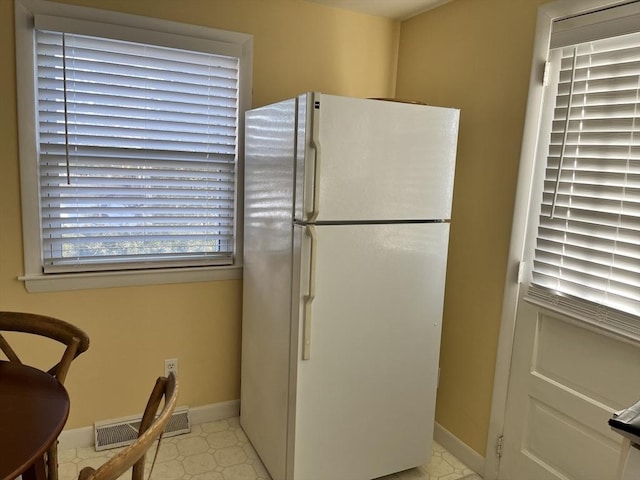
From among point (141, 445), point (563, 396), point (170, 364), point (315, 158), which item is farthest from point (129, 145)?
point (563, 396)

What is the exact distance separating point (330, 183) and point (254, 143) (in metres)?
0.62

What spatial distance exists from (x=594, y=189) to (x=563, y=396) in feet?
2.74

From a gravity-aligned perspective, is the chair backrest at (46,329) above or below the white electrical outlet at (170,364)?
above

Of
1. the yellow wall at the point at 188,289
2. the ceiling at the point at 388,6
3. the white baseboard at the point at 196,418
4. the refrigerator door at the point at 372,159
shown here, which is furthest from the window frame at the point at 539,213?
the white baseboard at the point at 196,418

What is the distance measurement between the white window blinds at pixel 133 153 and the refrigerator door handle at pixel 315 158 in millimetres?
858

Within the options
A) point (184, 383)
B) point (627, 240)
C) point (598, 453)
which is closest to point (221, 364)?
point (184, 383)

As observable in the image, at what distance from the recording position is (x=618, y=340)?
1.69 meters

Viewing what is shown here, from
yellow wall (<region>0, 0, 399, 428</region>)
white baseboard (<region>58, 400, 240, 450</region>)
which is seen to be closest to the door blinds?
yellow wall (<region>0, 0, 399, 428</region>)

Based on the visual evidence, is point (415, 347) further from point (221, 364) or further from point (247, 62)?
point (247, 62)

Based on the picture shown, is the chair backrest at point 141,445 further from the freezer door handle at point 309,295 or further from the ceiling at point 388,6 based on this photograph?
the ceiling at point 388,6

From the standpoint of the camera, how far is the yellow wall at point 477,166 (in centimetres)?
209

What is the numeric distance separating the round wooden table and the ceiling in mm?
2209

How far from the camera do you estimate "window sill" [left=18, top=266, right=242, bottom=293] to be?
7.12ft

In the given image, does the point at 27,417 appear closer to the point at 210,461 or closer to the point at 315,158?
the point at 315,158
